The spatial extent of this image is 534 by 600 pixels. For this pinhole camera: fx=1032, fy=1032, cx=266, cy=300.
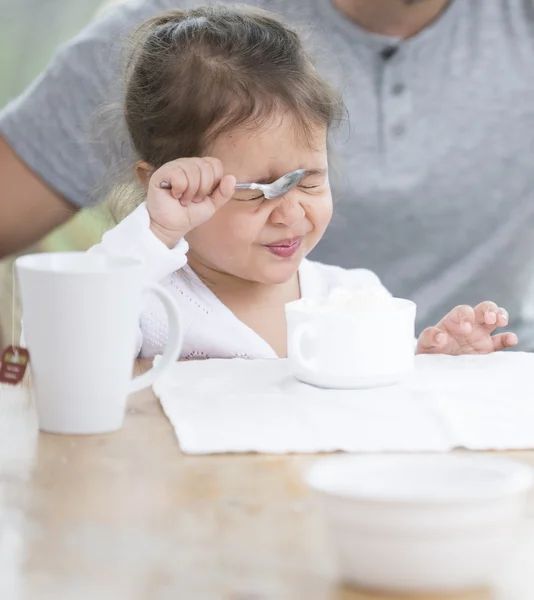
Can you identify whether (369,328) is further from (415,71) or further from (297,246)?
(415,71)

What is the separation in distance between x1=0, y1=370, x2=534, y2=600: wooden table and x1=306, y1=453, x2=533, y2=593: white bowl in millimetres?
17

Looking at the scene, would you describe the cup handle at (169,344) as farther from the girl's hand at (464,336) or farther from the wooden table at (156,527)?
the girl's hand at (464,336)

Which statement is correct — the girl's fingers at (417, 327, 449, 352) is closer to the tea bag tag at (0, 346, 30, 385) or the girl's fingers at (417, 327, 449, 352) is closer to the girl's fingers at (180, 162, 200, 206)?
the girl's fingers at (180, 162, 200, 206)

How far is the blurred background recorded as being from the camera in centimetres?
240

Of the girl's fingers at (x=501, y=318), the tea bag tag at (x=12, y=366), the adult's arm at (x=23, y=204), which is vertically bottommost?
the adult's arm at (x=23, y=204)

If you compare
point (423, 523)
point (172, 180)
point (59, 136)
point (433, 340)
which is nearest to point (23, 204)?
point (59, 136)

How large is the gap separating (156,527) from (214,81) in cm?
95

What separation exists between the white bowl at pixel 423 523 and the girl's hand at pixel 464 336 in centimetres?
66

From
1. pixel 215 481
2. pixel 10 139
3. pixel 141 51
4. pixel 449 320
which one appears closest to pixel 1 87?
pixel 10 139

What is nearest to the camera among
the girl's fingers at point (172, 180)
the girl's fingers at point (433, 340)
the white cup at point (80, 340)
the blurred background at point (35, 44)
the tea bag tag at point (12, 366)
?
the white cup at point (80, 340)

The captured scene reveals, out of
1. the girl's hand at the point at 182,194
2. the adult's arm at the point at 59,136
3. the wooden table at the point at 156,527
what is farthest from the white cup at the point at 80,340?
the adult's arm at the point at 59,136

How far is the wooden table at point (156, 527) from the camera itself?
512mm

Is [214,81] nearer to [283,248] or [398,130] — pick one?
[283,248]

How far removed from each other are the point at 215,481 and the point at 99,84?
130cm
